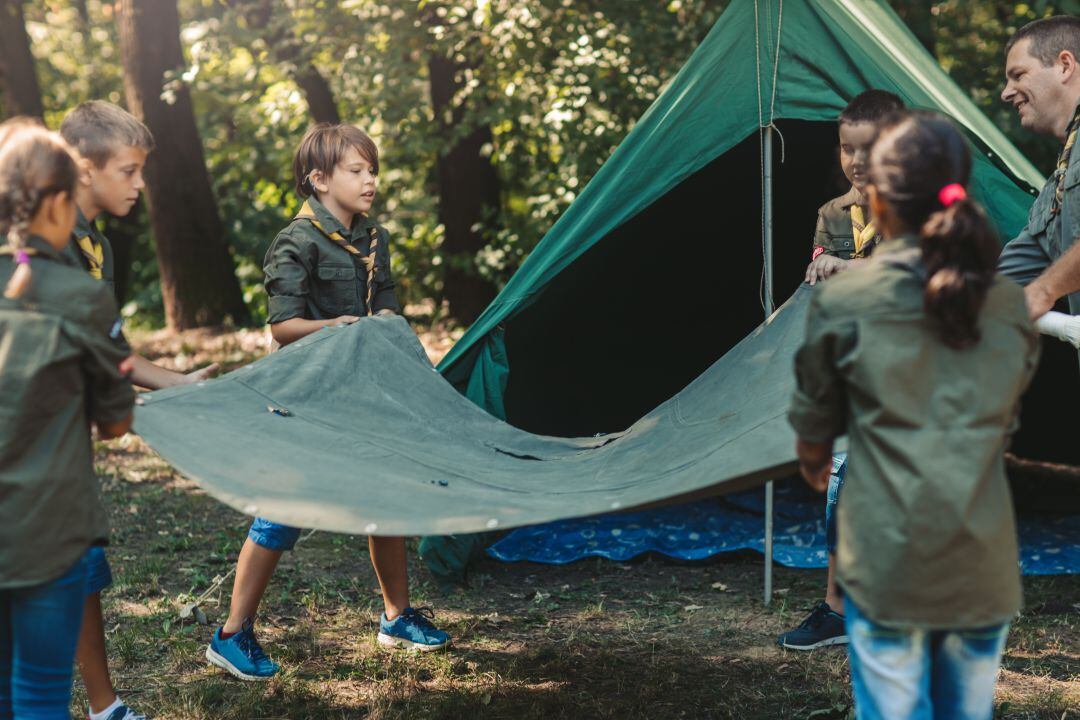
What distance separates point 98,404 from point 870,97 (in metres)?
2.35

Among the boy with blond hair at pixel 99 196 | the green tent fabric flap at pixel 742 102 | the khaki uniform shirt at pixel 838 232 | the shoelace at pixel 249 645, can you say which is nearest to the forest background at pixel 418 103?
the green tent fabric flap at pixel 742 102

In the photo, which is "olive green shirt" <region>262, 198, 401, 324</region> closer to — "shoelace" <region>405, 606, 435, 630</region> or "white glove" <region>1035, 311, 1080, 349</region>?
"shoelace" <region>405, 606, 435, 630</region>

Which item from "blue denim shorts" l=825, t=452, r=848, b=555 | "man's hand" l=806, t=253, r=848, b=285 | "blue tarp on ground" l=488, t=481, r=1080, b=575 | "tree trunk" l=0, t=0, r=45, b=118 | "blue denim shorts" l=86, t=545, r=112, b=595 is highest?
"tree trunk" l=0, t=0, r=45, b=118

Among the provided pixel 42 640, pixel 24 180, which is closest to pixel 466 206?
pixel 24 180

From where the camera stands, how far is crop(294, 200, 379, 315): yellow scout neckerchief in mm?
3334

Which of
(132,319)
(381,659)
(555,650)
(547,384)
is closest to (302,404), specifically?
(381,659)

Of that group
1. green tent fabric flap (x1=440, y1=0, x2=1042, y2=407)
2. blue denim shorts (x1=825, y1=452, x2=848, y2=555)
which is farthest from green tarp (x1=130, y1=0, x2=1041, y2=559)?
blue denim shorts (x1=825, y1=452, x2=848, y2=555)

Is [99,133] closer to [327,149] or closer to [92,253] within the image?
[92,253]

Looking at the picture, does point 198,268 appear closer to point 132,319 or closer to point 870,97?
point 132,319

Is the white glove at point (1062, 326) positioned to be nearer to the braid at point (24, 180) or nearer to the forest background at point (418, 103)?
the forest background at point (418, 103)

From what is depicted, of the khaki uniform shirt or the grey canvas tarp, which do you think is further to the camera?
the khaki uniform shirt

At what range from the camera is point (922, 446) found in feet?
6.00

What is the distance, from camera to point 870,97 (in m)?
3.29

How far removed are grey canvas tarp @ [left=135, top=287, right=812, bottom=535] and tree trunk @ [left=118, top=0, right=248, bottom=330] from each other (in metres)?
6.37
